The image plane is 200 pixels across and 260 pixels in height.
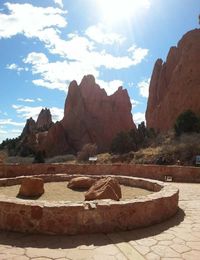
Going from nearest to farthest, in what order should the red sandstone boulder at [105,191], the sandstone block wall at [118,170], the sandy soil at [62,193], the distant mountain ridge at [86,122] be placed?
the red sandstone boulder at [105,191]
the sandy soil at [62,193]
the sandstone block wall at [118,170]
the distant mountain ridge at [86,122]

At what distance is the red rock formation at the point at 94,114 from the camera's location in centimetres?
6098

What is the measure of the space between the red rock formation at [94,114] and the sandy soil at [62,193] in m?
48.5

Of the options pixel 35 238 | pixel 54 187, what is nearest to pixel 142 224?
pixel 35 238

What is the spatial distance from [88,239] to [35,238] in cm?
99

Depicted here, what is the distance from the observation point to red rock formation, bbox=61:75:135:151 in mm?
60981

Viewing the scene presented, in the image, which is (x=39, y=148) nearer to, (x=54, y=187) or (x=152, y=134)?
(x=152, y=134)

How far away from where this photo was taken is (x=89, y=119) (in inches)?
2473

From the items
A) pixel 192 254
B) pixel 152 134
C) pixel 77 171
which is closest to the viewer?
pixel 192 254

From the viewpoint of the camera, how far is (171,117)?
48.5 meters

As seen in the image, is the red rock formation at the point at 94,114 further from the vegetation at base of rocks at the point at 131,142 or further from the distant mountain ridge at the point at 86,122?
the vegetation at base of rocks at the point at 131,142

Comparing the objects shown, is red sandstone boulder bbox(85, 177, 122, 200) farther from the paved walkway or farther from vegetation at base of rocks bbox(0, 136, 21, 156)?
vegetation at base of rocks bbox(0, 136, 21, 156)

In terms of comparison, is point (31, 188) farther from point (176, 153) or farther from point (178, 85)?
point (178, 85)

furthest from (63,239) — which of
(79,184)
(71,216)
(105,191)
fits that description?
(79,184)

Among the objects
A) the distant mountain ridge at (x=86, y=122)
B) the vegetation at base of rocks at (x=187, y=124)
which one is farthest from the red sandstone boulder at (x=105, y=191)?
the distant mountain ridge at (x=86, y=122)
